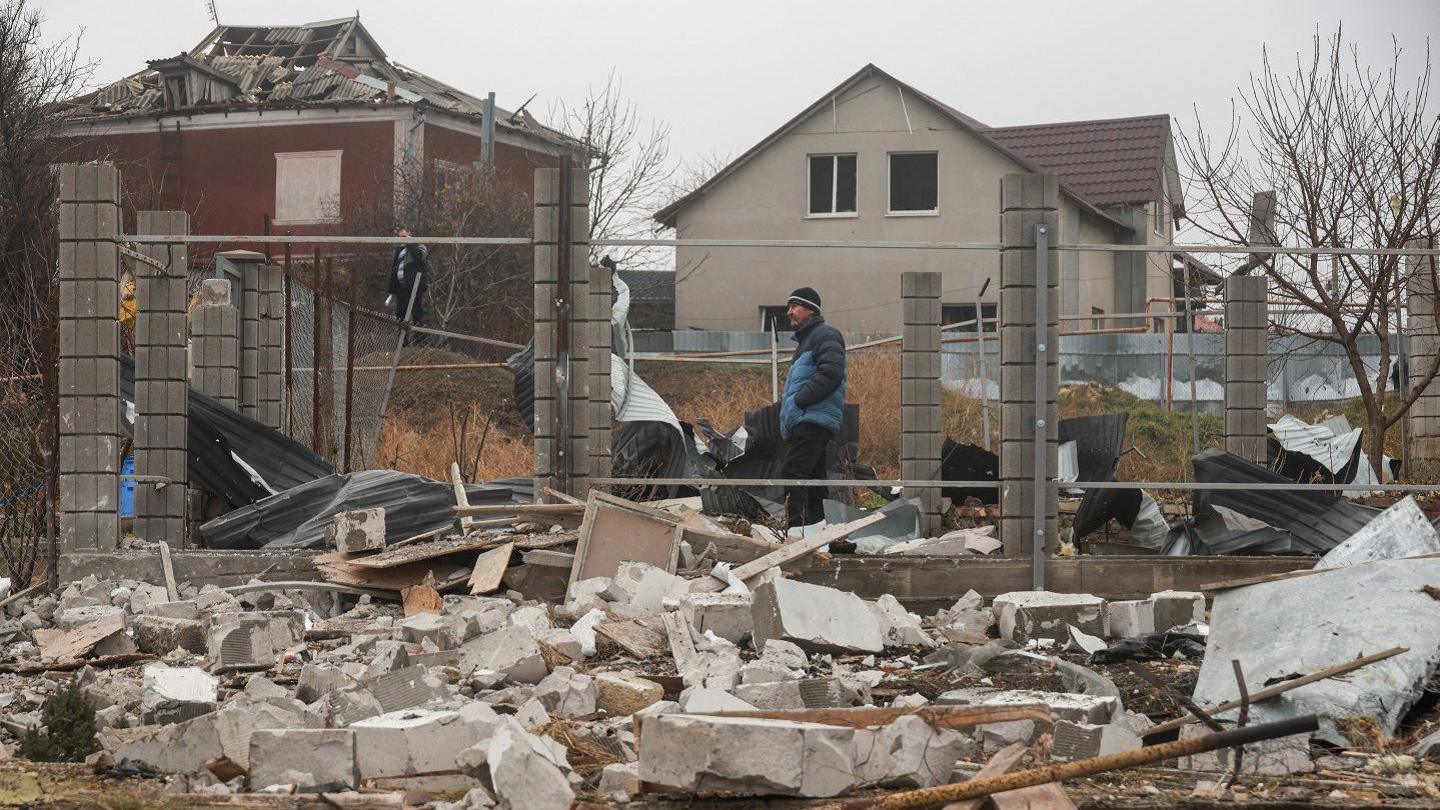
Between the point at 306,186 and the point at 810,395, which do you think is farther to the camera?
Result: the point at 306,186

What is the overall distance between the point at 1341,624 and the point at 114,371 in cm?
661

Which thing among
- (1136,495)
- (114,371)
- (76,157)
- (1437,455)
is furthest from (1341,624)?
(76,157)

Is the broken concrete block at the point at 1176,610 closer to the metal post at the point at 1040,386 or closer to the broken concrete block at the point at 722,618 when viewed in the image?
the metal post at the point at 1040,386

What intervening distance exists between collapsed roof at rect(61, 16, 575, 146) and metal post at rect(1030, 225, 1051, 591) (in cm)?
2295

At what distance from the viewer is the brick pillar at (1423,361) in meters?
11.7

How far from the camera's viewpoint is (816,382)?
32.2 feet

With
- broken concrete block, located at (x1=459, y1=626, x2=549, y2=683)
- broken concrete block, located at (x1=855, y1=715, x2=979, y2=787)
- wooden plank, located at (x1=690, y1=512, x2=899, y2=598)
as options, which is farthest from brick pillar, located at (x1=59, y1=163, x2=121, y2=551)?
broken concrete block, located at (x1=855, y1=715, x2=979, y2=787)

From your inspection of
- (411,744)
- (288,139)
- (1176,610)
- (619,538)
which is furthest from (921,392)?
(288,139)

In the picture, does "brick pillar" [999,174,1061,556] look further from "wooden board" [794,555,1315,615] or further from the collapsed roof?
the collapsed roof

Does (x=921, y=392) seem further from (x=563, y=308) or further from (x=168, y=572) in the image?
(x=168, y=572)

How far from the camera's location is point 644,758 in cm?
416

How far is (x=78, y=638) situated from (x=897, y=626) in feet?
12.7

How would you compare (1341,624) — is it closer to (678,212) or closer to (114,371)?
(114,371)

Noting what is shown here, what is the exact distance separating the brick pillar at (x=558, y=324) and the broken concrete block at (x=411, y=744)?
3.93 m
